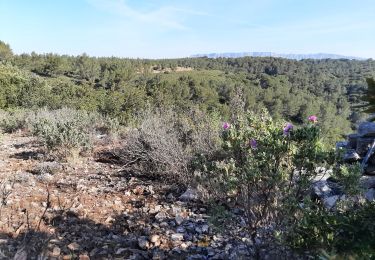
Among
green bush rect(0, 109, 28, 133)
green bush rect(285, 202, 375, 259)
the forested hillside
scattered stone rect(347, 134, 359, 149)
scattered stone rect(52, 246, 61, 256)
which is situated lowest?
the forested hillside

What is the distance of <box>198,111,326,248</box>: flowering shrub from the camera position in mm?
2541

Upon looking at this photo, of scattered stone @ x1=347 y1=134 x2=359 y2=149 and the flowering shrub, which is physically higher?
the flowering shrub

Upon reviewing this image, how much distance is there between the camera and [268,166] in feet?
8.71

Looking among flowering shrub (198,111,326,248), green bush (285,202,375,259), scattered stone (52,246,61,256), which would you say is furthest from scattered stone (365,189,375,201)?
scattered stone (52,246,61,256)

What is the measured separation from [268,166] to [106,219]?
1.84m

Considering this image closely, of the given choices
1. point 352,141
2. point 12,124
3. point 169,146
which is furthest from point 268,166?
point 12,124

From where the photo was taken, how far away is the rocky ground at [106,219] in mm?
2971

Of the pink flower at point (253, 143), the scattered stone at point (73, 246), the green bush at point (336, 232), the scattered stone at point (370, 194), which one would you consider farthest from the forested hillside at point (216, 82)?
the green bush at point (336, 232)

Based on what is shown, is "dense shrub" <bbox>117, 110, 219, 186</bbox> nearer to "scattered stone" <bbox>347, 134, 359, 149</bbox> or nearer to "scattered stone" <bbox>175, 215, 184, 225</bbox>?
"scattered stone" <bbox>175, 215, 184, 225</bbox>

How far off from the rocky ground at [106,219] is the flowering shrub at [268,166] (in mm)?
231

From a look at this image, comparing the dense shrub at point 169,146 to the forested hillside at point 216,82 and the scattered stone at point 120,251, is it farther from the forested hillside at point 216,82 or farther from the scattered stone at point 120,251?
the forested hillside at point 216,82

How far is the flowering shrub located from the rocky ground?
231mm

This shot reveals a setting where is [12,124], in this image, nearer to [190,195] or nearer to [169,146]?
[169,146]

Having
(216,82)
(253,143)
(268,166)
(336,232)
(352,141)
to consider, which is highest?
(253,143)
